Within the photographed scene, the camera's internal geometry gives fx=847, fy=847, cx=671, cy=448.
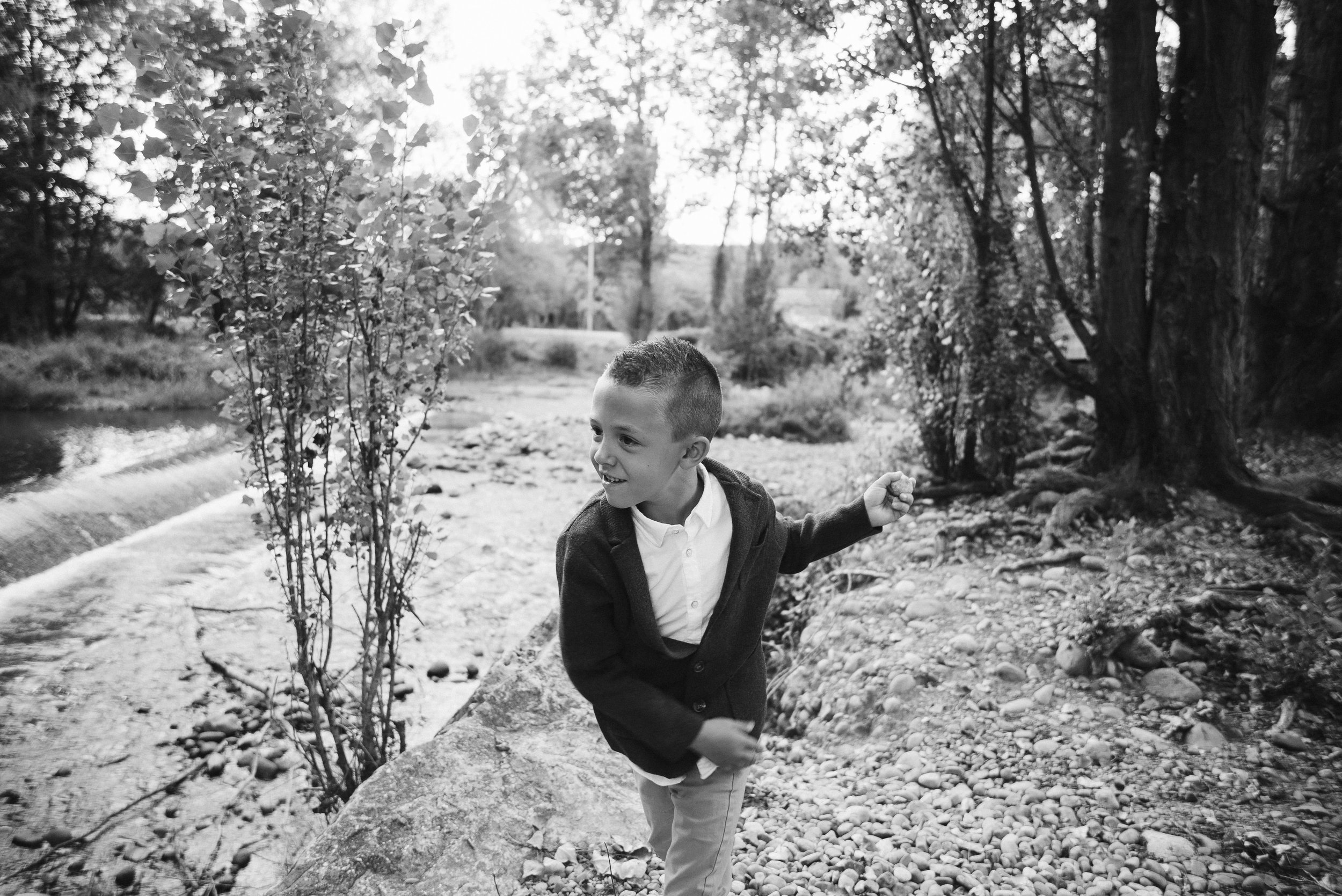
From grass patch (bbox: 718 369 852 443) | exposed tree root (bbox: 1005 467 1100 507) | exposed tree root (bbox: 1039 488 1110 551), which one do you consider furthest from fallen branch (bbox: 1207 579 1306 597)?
grass patch (bbox: 718 369 852 443)

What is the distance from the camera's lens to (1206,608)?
426 cm

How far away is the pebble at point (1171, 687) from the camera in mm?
3656

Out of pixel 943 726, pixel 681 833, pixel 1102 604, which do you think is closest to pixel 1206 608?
pixel 1102 604

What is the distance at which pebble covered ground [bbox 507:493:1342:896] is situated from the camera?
2.71 metres

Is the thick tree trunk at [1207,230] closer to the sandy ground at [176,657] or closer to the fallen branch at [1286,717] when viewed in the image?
the fallen branch at [1286,717]

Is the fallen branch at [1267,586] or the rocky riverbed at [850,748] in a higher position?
the fallen branch at [1267,586]

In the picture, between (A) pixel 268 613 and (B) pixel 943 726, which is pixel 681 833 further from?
(A) pixel 268 613

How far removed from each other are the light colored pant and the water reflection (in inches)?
382

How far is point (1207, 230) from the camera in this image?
5.89 metres

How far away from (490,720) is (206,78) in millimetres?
2936

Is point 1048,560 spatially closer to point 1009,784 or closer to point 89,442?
point 1009,784

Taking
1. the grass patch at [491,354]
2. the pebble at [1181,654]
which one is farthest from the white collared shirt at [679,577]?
the grass patch at [491,354]

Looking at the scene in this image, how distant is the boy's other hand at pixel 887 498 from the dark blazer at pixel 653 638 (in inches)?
1.3

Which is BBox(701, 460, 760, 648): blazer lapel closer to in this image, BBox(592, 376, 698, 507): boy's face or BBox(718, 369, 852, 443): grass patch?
BBox(592, 376, 698, 507): boy's face
